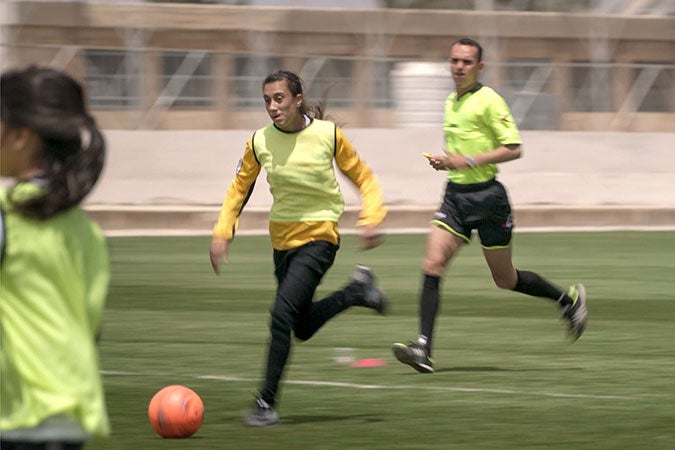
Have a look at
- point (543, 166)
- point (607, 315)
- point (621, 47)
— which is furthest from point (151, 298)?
point (621, 47)

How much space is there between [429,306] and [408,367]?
616mm

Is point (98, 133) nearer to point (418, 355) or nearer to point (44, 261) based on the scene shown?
point (44, 261)

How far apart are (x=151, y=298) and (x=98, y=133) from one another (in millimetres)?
11559

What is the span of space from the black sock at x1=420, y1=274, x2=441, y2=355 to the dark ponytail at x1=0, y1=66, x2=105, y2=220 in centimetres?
594

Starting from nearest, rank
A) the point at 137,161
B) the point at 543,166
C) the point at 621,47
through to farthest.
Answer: the point at 137,161 → the point at 543,166 → the point at 621,47

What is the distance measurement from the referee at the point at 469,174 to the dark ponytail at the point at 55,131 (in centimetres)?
587

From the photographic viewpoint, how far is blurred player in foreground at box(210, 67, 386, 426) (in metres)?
8.40

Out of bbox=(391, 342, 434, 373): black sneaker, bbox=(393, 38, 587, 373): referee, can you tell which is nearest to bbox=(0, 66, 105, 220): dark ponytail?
bbox=(391, 342, 434, 373): black sneaker

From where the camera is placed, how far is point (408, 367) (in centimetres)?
1072

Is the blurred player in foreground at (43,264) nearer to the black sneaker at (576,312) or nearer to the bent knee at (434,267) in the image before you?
→ the bent knee at (434,267)

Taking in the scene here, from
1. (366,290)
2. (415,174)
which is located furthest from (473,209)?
(415,174)

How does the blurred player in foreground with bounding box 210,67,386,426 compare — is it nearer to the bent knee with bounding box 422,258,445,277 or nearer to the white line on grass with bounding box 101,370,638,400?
the white line on grass with bounding box 101,370,638,400

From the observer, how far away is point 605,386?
9695 mm

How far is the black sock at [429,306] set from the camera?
400 inches
